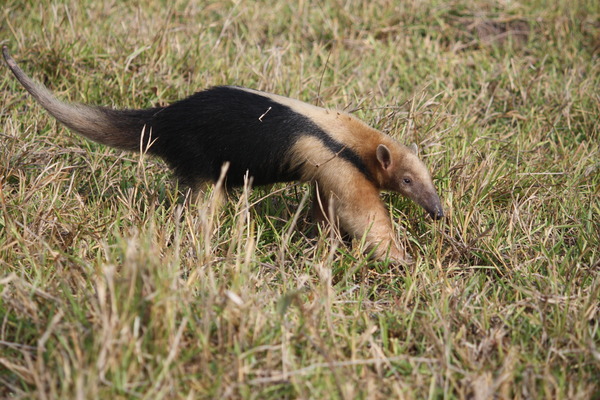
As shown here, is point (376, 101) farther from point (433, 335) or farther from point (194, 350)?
point (194, 350)

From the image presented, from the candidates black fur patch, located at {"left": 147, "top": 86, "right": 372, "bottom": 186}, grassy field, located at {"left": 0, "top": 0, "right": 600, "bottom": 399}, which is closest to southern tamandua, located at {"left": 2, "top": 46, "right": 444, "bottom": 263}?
black fur patch, located at {"left": 147, "top": 86, "right": 372, "bottom": 186}

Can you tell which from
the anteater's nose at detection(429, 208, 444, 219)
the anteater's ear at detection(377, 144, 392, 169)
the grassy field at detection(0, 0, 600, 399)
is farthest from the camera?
the anteater's nose at detection(429, 208, 444, 219)

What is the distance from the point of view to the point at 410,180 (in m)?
4.84

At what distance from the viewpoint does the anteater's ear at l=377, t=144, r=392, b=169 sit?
4.63m

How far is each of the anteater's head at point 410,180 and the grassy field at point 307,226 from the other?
205 millimetres

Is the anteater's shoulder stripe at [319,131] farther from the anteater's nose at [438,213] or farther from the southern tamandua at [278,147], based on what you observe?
the anteater's nose at [438,213]

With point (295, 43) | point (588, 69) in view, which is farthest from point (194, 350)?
point (588, 69)

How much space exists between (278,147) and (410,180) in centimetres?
93

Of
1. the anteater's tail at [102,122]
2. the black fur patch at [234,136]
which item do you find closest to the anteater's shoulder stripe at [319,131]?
the black fur patch at [234,136]

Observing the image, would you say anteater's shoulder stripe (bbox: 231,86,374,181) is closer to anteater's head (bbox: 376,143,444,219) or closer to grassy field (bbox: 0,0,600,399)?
anteater's head (bbox: 376,143,444,219)

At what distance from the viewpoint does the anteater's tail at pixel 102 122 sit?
4.91m

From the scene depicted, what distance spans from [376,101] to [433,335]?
10.3ft

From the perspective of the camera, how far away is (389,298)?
4371mm

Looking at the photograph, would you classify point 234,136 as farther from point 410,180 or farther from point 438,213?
point 438,213
